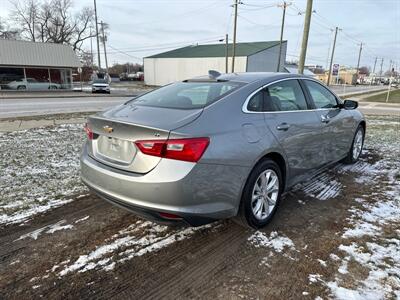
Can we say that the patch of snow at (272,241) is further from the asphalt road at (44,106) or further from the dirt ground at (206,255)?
the asphalt road at (44,106)

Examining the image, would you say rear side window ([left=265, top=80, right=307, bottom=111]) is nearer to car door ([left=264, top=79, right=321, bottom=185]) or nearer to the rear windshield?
car door ([left=264, top=79, right=321, bottom=185])

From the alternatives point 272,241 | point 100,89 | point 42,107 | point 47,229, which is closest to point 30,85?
point 100,89

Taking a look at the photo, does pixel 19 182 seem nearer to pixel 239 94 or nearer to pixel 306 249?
pixel 239 94

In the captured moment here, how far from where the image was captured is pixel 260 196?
3195mm

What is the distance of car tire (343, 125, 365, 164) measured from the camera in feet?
17.9

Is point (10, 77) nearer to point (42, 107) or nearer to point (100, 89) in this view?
point (100, 89)

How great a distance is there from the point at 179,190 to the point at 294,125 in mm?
1738

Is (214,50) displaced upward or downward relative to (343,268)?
upward

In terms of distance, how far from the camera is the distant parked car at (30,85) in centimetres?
3075

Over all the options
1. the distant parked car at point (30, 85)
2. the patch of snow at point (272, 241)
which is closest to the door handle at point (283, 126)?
the patch of snow at point (272, 241)

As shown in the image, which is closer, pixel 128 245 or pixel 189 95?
pixel 128 245

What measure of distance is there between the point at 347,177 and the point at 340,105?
117 centimetres

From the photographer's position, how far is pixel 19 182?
4477mm

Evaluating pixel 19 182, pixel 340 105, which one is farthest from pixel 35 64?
pixel 340 105
